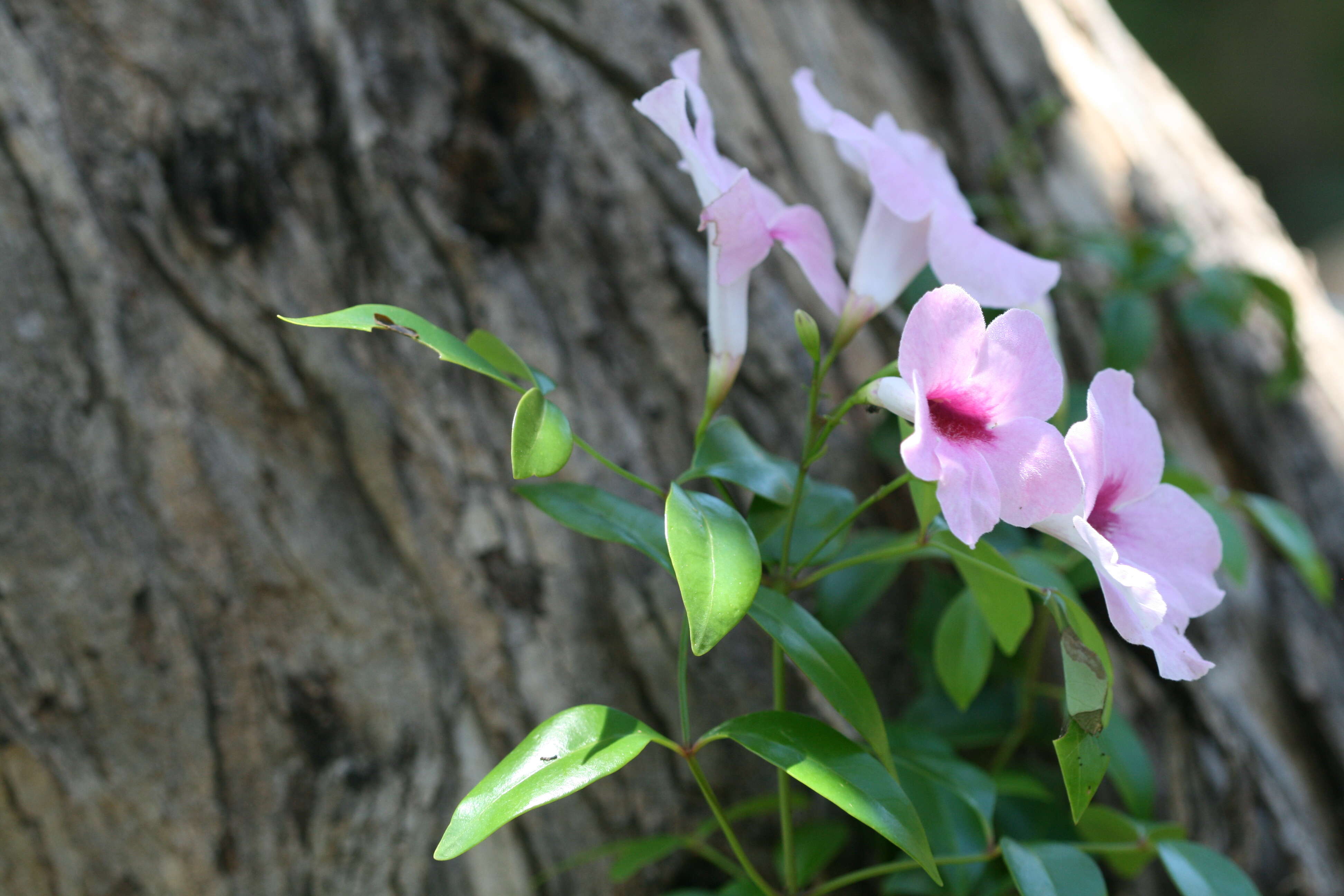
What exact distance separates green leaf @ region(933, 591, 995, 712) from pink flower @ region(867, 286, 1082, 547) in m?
0.29

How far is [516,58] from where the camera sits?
0.83 meters

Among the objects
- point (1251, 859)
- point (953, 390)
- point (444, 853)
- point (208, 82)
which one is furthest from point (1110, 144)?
point (444, 853)

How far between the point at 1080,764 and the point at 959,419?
0.18 metres

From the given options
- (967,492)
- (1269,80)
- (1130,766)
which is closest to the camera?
(967,492)

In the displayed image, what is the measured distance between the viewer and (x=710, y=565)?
38cm

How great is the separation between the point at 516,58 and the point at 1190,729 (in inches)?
38.3

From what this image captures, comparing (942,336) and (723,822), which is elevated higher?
(942,336)

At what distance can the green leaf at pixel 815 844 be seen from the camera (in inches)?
26.3

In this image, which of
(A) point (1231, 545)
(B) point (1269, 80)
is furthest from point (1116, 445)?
(B) point (1269, 80)

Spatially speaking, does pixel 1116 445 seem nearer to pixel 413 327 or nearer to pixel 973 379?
pixel 973 379

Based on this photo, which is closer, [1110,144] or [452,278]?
[452,278]

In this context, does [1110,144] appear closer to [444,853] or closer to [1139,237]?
[1139,237]

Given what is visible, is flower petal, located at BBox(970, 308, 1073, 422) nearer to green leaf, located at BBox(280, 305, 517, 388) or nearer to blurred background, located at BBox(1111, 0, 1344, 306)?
green leaf, located at BBox(280, 305, 517, 388)

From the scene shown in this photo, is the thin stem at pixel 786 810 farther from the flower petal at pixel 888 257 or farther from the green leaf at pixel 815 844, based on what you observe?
the flower petal at pixel 888 257
